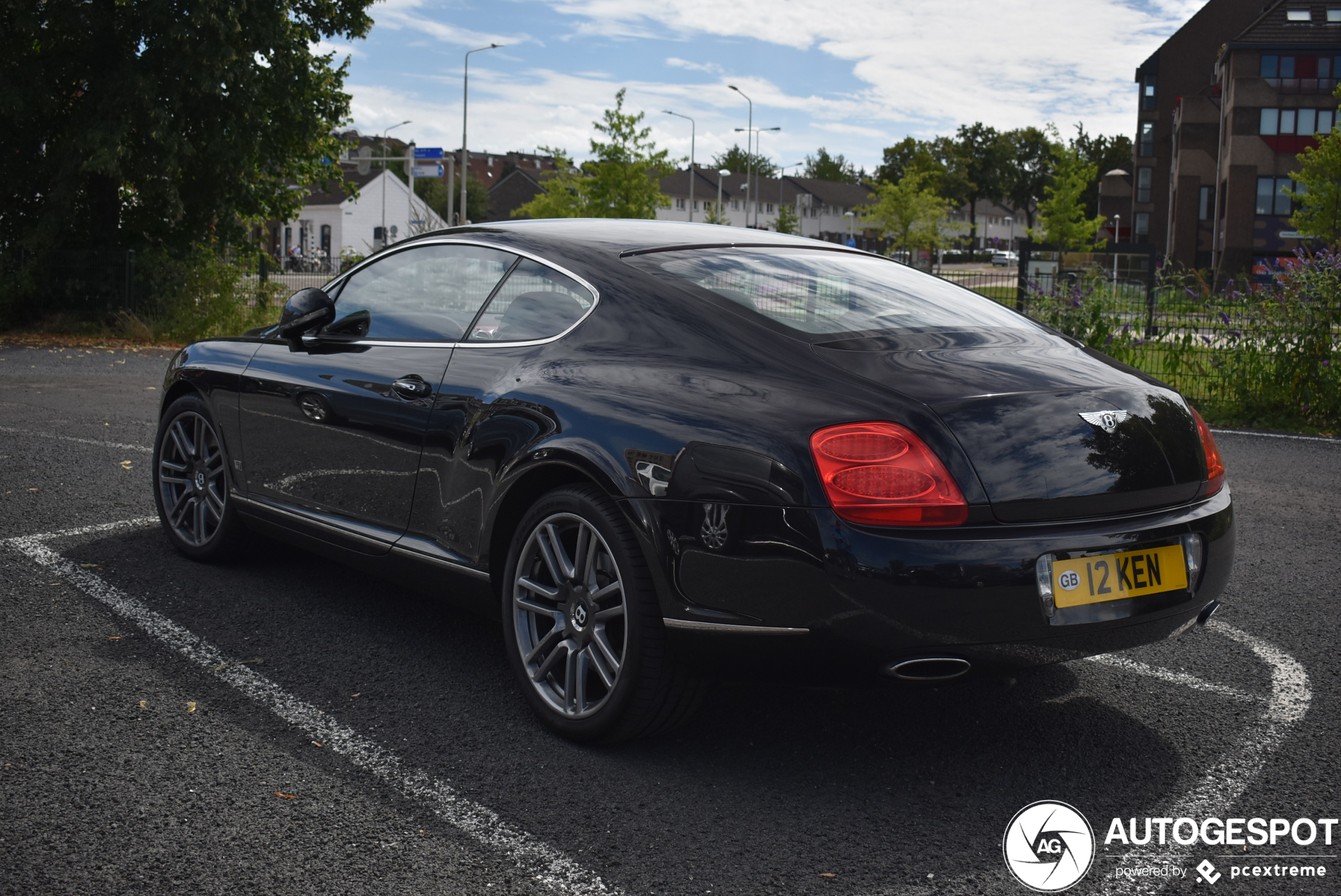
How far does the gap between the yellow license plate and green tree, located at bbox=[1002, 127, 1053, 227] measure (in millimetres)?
114284

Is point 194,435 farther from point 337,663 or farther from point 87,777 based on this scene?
point 87,777

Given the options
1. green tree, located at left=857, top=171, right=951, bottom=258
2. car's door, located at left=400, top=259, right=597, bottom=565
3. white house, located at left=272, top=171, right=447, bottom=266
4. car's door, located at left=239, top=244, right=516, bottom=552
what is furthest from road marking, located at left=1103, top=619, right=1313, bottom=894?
white house, located at left=272, top=171, right=447, bottom=266

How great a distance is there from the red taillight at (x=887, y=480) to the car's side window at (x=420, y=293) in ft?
5.13

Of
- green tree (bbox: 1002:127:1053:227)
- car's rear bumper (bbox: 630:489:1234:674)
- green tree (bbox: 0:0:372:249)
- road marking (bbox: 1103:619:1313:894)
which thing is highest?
green tree (bbox: 1002:127:1053:227)

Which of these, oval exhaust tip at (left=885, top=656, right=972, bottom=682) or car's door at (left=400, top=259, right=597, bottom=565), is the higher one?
car's door at (left=400, top=259, right=597, bottom=565)

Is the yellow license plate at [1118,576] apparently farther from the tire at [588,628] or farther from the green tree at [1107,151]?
the green tree at [1107,151]

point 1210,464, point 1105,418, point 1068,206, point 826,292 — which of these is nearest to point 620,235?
point 826,292

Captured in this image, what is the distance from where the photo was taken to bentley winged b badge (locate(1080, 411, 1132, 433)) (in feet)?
10.2

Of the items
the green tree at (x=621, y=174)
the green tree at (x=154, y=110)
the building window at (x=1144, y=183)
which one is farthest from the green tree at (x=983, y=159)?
the green tree at (x=154, y=110)

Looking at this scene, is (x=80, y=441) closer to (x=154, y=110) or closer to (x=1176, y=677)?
(x=1176, y=677)

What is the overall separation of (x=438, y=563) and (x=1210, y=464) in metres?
2.37

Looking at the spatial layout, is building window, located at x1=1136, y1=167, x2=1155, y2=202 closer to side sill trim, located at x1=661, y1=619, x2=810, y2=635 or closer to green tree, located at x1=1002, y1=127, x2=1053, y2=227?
green tree, located at x1=1002, y1=127, x2=1053, y2=227

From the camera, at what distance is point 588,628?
335cm

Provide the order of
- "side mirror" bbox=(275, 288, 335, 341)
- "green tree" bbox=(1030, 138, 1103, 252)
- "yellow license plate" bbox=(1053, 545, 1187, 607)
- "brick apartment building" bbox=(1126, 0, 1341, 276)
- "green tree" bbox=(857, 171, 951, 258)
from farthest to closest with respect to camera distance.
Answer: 1. "green tree" bbox=(857, 171, 951, 258)
2. "green tree" bbox=(1030, 138, 1103, 252)
3. "brick apartment building" bbox=(1126, 0, 1341, 276)
4. "side mirror" bbox=(275, 288, 335, 341)
5. "yellow license plate" bbox=(1053, 545, 1187, 607)
